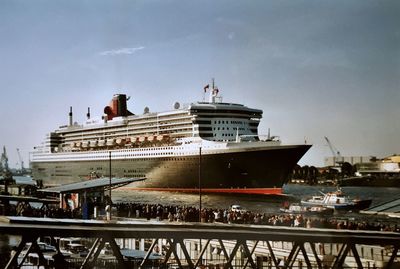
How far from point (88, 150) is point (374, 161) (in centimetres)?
10010

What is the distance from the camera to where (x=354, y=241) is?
47.4ft

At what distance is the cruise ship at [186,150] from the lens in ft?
237

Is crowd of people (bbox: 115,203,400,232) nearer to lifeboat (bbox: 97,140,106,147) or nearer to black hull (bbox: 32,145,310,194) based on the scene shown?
black hull (bbox: 32,145,310,194)

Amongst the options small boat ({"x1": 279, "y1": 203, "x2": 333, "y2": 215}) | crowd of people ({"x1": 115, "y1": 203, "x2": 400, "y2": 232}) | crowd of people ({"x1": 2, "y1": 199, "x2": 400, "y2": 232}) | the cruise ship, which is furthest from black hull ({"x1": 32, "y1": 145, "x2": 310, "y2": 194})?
crowd of people ({"x1": 2, "y1": 199, "x2": 400, "y2": 232})

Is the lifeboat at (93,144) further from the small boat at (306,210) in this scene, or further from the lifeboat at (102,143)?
the small boat at (306,210)

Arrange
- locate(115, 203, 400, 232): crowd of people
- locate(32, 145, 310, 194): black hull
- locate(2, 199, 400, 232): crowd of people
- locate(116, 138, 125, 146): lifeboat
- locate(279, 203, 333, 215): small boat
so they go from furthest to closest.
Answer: locate(116, 138, 125, 146): lifeboat
locate(32, 145, 310, 194): black hull
locate(279, 203, 333, 215): small boat
locate(2, 199, 400, 232): crowd of people
locate(115, 203, 400, 232): crowd of people

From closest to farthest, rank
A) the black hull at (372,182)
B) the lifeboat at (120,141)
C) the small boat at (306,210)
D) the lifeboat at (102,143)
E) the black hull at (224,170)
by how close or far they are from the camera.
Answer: the small boat at (306,210) → the black hull at (224,170) → the lifeboat at (120,141) → the lifeboat at (102,143) → the black hull at (372,182)

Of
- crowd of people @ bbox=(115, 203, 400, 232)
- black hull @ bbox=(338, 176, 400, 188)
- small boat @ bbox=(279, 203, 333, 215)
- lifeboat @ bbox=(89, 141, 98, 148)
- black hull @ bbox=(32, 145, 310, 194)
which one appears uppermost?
lifeboat @ bbox=(89, 141, 98, 148)

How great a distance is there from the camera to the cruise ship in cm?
7212

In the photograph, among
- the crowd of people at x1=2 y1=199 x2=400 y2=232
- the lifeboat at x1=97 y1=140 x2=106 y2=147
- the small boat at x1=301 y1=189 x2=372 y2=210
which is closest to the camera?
the crowd of people at x1=2 y1=199 x2=400 y2=232

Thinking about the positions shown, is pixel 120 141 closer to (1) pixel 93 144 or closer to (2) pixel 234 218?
(1) pixel 93 144

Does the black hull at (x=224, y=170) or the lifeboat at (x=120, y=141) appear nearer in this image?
the black hull at (x=224, y=170)

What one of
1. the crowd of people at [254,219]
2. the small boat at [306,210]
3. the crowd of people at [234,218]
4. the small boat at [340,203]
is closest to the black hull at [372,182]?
the small boat at [340,203]

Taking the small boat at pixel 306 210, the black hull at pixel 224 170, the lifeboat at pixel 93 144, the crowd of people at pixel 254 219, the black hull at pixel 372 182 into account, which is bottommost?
the black hull at pixel 372 182
